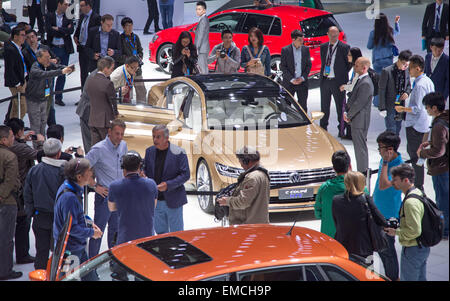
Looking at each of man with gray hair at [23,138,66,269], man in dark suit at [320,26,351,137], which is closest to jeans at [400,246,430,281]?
man with gray hair at [23,138,66,269]

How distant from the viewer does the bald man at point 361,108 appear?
34.0 feet

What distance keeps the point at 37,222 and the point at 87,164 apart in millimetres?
1109

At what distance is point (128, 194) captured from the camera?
22.3 feet

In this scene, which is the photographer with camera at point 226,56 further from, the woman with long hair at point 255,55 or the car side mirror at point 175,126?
the car side mirror at point 175,126

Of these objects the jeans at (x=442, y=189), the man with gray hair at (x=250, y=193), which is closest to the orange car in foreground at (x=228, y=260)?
the man with gray hair at (x=250, y=193)

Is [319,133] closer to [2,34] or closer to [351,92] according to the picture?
[351,92]

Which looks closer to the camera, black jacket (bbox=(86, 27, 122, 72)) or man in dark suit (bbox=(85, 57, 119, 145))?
man in dark suit (bbox=(85, 57, 119, 145))

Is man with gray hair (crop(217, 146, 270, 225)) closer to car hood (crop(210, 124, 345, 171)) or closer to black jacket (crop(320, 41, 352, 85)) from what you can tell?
car hood (crop(210, 124, 345, 171))

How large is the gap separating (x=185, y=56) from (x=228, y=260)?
27.8 ft

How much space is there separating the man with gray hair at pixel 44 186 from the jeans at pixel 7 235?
407 mm

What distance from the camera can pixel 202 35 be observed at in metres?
14.2

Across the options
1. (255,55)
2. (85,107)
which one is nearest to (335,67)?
(255,55)

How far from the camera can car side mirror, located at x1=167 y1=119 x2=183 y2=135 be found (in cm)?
1014

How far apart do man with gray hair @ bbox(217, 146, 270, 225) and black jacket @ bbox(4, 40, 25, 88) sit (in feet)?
19.5
